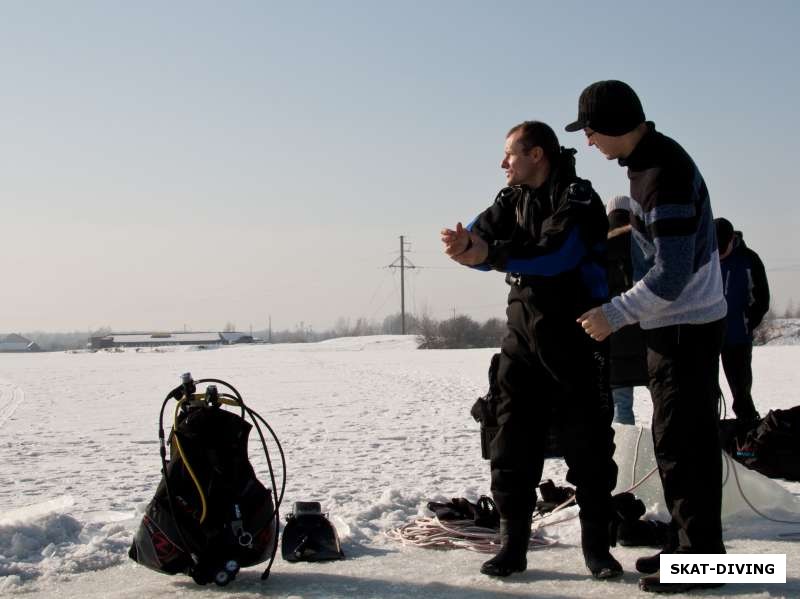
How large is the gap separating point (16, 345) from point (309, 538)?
4192 inches

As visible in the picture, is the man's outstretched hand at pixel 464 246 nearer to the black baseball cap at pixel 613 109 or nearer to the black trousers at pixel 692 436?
the black baseball cap at pixel 613 109

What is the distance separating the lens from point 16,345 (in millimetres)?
101250

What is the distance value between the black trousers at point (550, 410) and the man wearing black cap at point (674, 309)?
25cm

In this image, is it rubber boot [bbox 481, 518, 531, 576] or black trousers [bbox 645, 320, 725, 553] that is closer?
black trousers [bbox 645, 320, 725, 553]

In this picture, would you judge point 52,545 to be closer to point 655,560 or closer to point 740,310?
point 655,560

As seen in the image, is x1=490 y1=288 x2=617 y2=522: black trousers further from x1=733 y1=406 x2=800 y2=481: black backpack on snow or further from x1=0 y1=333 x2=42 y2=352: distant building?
x1=0 y1=333 x2=42 y2=352: distant building

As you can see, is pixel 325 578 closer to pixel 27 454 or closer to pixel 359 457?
pixel 359 457

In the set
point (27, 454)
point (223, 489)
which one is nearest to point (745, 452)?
point (223, 489)

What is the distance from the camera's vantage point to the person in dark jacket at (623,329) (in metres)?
5.06

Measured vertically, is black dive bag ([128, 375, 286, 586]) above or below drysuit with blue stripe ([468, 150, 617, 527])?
below

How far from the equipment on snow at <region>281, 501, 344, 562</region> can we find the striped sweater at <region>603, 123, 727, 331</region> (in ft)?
5.66

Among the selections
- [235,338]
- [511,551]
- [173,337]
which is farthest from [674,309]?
[173,337]

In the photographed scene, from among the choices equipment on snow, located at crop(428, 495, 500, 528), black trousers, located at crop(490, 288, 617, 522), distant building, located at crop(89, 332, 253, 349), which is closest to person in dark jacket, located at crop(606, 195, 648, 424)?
equipment on snow, located at crop(428, 495, 500, 528)

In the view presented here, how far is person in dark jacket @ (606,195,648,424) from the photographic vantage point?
16.6ft
